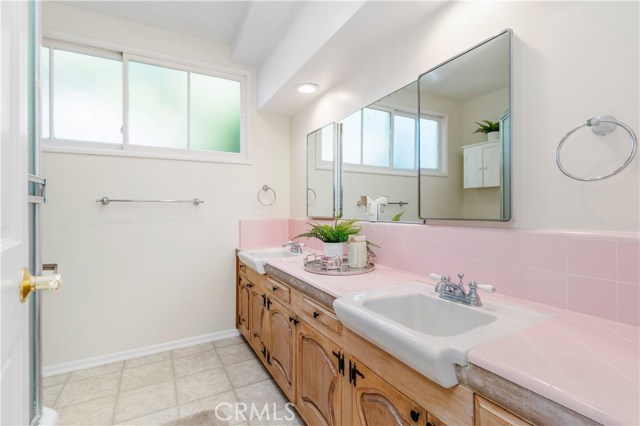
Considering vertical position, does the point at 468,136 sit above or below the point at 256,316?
above

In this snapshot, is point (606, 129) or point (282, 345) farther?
point (282, 345)

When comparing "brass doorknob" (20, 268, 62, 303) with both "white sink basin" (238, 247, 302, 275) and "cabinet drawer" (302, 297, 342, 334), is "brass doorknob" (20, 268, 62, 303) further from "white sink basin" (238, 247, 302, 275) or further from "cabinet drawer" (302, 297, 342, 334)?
"white sink basin" (238, 247, 302, 275)

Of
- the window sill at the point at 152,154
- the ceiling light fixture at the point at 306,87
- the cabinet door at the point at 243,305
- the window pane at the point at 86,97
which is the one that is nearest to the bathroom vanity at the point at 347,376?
the cabinet door at the point at 243,305

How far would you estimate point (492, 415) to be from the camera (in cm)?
64

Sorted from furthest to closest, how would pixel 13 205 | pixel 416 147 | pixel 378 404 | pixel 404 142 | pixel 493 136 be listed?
pixel 404 142 < pixel 416 147 < pixel 493 136 < pixel 378 404 < pixel 13 205

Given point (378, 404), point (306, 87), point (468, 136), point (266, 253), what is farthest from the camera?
A: point (266, 253)

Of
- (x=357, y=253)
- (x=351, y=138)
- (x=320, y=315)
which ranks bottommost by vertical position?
(x=320, y=315)

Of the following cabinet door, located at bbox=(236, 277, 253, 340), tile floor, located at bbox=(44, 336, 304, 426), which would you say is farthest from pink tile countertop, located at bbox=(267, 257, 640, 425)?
cabinet door, located at bbox=(236, 277, 253, 340)

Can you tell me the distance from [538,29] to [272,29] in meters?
1.77

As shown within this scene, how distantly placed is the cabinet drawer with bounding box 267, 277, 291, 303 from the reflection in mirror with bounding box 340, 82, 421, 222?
2.32 feet

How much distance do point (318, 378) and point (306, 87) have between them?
77.4 inches

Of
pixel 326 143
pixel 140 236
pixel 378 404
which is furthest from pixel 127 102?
pixel 378 404

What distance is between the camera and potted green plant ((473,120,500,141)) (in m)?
1.19

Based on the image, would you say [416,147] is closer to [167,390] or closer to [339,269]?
[339,269]
